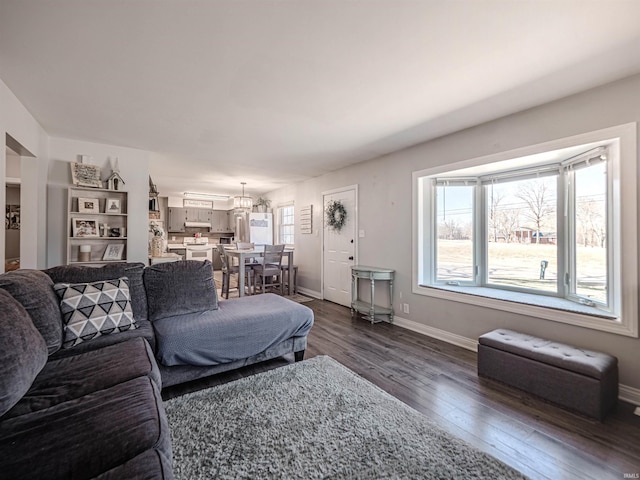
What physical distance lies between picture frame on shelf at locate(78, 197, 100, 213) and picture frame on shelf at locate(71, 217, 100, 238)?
16 centimetres

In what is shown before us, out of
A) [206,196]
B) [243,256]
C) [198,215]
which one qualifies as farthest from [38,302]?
[198,215]

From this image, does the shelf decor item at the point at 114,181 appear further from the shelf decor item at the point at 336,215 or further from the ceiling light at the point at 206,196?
the ceiling light at the point at 206,196

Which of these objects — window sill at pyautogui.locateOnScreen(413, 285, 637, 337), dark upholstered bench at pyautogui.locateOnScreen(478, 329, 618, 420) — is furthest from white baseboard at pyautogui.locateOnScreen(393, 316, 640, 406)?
window sill at pyautogui.locateOnScreen(413, 285, 637, 337)

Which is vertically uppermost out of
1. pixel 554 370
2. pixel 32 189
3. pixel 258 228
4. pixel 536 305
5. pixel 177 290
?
pixel 32 189

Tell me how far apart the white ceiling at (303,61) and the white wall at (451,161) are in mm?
158

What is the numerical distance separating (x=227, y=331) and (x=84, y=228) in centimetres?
287

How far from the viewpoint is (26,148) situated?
2885 millimetres

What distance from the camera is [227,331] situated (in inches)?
90.4

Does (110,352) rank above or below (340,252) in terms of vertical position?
below

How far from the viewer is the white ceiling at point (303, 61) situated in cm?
158

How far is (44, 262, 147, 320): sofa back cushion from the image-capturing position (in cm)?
230

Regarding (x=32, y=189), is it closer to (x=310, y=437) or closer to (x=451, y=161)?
(x=310, y=437)

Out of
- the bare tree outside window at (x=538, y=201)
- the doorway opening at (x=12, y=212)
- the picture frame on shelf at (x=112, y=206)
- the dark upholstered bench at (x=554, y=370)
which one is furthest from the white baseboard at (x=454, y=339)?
the doorway opening at (x=12, y=212)

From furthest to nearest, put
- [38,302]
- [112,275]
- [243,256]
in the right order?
[243,256] → [112,275] → [38,302]
